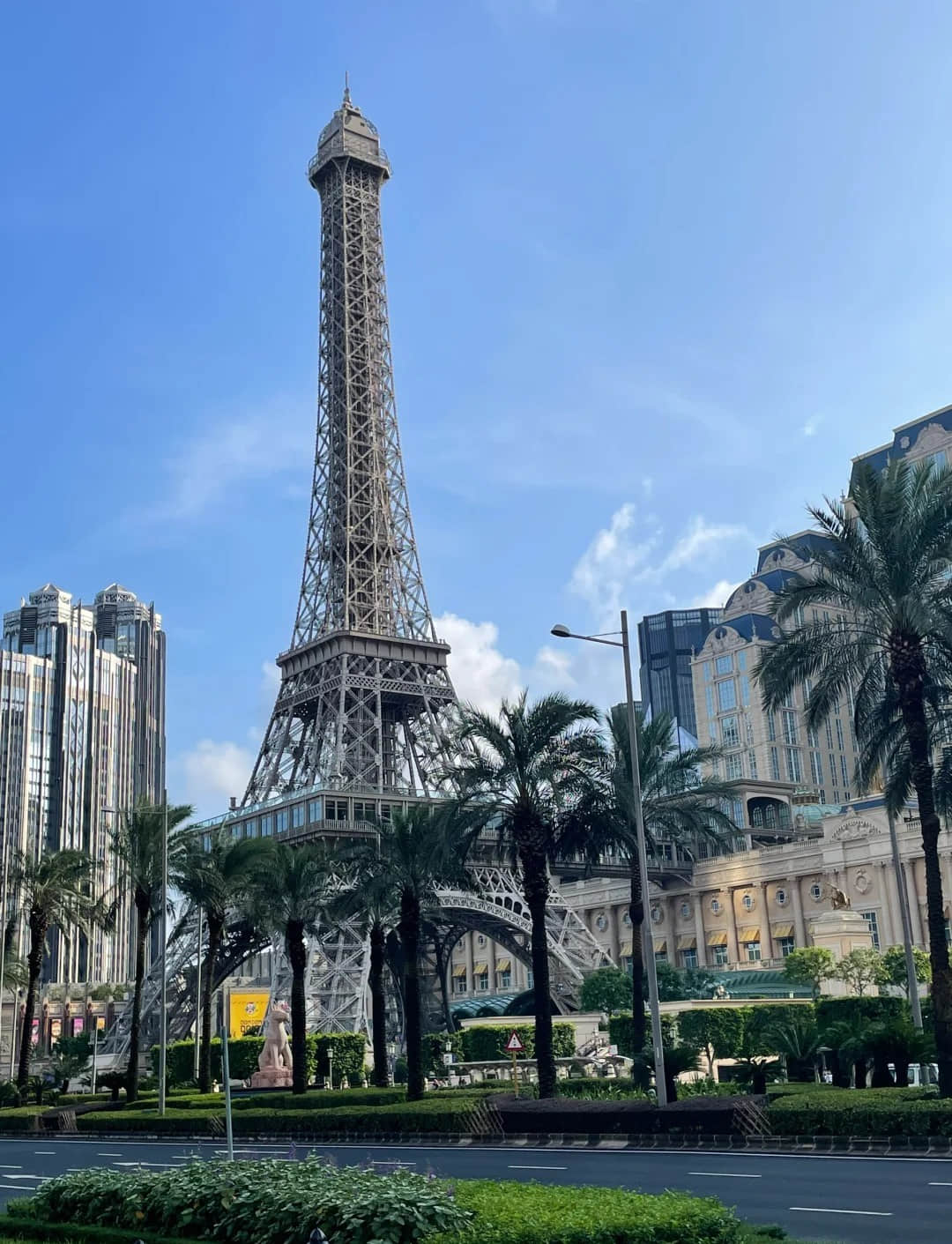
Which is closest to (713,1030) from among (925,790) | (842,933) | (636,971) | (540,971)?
(842,933)

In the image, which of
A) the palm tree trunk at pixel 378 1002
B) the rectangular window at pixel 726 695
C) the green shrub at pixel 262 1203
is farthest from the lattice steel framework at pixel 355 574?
the green shrub at pixel 262 1203

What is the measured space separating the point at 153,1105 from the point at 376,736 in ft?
128

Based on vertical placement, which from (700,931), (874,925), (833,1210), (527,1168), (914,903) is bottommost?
(527,1168)

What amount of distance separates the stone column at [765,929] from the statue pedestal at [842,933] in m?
33.9

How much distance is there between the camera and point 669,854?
11050 cm

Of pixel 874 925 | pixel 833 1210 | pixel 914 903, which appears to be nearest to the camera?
pixel 833 1210

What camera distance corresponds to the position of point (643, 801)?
146 ft

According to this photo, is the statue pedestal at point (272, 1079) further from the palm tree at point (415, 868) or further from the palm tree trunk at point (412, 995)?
the palm tree trunk at point (412, 995)

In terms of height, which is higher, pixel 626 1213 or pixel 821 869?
pixel 821 869

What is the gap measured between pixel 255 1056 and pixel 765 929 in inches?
1773

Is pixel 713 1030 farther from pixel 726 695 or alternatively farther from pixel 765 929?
pixel 726 695

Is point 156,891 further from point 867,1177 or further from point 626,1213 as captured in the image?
point 626,1213

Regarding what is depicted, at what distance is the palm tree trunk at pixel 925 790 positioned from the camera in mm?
29734

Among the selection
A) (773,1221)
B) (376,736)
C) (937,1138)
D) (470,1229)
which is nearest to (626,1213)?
(470,1229)
